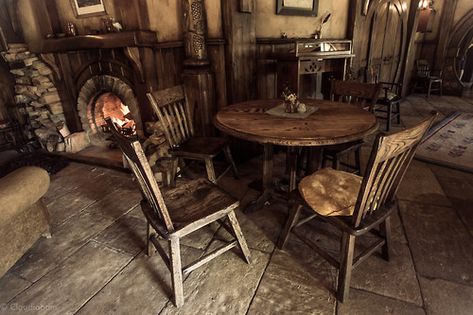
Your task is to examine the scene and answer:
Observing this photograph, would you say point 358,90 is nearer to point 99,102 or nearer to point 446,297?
point 446,297

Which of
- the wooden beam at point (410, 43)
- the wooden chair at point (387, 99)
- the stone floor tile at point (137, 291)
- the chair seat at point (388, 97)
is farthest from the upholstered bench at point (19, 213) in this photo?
the wooden beam at point (410, 43)

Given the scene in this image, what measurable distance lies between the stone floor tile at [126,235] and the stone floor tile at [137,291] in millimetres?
144

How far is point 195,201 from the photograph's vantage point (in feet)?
5.17

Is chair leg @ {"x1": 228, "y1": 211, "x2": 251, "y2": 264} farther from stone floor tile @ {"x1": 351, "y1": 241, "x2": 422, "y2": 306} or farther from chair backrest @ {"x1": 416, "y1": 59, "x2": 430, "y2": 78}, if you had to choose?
chair backrest @ {"x1": 416, "y1": 59, "x2": 430, "y2": 78}

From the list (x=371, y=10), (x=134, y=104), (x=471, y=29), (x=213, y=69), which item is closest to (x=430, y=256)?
(x=213, y=69)

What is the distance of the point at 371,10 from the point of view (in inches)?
172

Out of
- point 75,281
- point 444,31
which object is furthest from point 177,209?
point 444,31

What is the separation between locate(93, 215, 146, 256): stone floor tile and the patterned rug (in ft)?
9.92

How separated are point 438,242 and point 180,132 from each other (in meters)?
2.08

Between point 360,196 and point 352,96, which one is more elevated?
point 352,96

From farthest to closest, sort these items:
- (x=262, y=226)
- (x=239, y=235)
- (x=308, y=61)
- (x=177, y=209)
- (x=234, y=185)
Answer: (x=308, y=61) → (x=234, y=185) → (x=262, y=226) → (x=239, y=235) → (x=177, y=209)

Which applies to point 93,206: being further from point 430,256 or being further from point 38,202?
point 430,256

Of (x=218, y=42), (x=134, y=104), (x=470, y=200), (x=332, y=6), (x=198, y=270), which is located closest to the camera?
(x=198, y=270)

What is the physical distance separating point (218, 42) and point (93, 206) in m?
1.93
